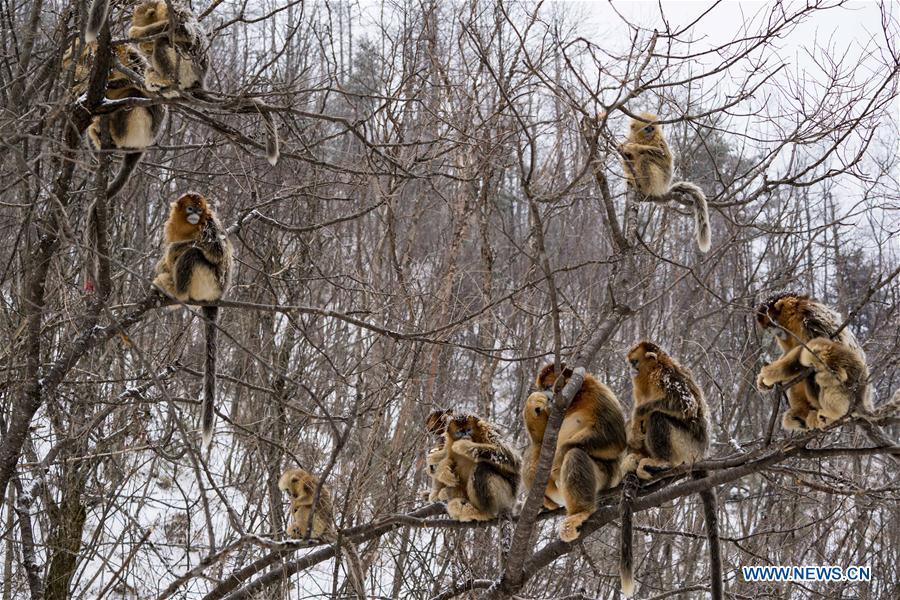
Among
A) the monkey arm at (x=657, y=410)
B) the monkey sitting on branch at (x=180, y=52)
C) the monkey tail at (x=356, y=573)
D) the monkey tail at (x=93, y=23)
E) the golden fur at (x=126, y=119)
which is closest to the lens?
the monkey tail at (x=356, y=573)

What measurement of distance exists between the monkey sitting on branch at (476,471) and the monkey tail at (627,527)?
0.96m

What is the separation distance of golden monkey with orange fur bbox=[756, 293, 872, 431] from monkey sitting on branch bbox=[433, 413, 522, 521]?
1.81 metres

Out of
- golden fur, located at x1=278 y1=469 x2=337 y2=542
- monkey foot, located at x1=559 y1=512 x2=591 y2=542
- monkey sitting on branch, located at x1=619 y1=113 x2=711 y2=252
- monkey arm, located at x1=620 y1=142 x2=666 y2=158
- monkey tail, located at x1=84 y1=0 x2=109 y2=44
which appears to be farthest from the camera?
monkey arm, located at x1=620 y1=142 x2=666 y2=158

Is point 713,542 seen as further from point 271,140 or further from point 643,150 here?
point 643,150

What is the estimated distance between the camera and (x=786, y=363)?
4.95 meters

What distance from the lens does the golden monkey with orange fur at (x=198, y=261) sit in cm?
591

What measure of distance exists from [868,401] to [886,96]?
2152mm

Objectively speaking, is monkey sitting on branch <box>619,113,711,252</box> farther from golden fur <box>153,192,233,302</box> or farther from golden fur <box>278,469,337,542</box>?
golden fur <box>278,469,337,542</box>

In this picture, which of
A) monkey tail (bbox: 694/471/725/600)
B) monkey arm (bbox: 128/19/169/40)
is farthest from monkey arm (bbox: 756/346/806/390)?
monkey arm (bbox: 128/19/169/40)

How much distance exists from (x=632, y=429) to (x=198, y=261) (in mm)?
3338

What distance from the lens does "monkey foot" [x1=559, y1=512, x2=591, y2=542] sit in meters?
4.59

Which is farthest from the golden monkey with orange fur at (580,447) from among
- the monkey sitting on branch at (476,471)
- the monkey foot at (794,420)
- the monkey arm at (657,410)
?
the monkey foot at (794,420)

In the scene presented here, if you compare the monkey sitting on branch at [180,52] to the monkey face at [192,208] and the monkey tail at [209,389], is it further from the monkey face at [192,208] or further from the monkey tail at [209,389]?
the monkey tail at [209,389]

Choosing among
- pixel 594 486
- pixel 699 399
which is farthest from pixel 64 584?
pixel 699 399
